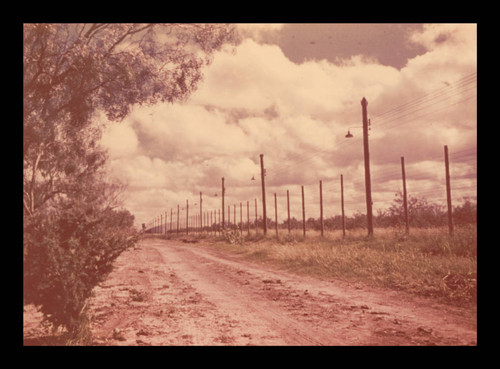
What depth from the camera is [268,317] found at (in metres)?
7.04

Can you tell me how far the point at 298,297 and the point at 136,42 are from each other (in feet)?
23.9

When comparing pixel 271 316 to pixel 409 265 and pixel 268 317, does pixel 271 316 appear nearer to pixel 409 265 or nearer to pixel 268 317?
pixel 268 317

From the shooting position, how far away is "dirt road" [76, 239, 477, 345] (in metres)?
5.69

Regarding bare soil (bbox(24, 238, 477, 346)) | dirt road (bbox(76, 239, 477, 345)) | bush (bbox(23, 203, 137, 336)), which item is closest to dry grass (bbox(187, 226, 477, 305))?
bare soil (bbox(24, 238, 477, 346))

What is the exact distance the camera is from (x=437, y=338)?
5484mm

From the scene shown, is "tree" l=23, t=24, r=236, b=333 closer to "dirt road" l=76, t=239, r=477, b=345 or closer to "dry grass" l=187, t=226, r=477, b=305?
"dirt road" l=76, t=239, r=477, b=345

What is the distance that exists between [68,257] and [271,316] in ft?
12.9

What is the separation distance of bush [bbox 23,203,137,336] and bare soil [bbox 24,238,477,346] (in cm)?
46

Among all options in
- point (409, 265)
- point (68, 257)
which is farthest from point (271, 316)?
point (409, 265)

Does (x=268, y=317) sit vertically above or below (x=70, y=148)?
below

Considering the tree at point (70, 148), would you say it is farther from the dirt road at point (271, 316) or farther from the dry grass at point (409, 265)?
the dry grass at point (409, 265)
